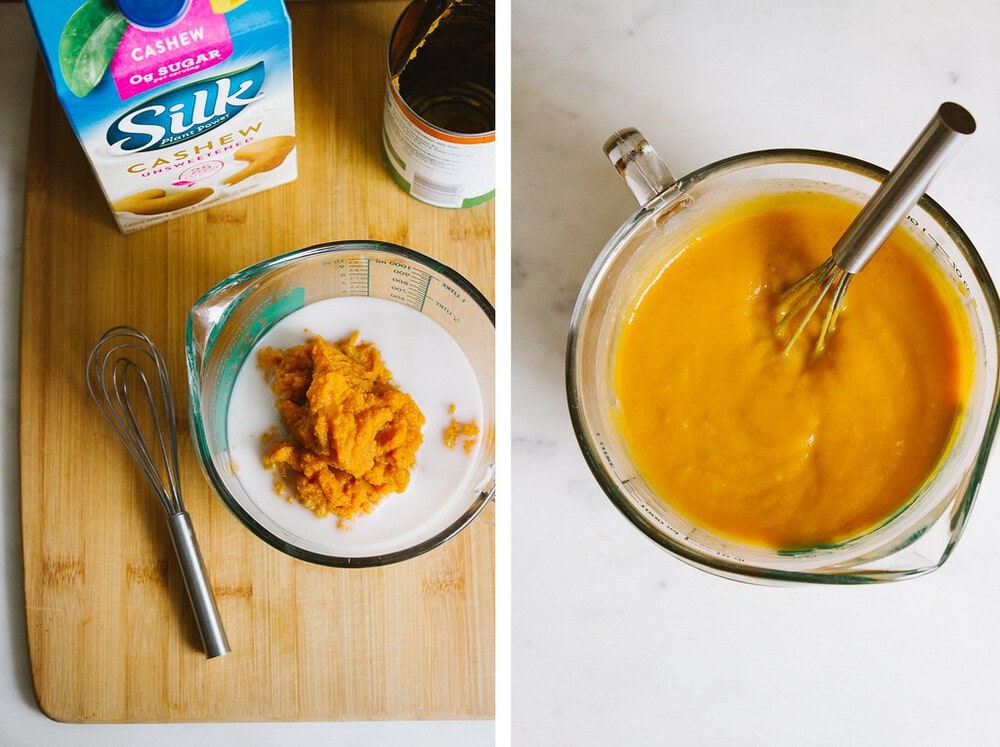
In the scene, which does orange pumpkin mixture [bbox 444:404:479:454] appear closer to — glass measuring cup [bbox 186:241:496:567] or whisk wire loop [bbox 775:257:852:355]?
glass measuring cup [bbox 186:241:496:567]

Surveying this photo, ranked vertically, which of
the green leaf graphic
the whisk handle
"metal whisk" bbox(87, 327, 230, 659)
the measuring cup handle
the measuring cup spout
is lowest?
the whisk handle

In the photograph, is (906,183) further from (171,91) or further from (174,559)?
(174,559)

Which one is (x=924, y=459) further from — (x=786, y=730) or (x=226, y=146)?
(x=226, y=146)

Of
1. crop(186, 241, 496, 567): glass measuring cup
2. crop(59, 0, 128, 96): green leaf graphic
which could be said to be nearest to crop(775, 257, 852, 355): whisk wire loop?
crop(186, 241, 496, 567): glass measuring cup

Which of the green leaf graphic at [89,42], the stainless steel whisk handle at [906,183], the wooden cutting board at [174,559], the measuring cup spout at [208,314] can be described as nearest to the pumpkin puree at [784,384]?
the stainless steel whisk handle at [906,183]

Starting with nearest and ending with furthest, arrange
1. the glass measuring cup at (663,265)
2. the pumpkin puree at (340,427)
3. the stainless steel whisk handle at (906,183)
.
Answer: the stainless steel whisk handle at (906,183), the glass measuring cup at (663,265), the pumpkin puree at (340,427)

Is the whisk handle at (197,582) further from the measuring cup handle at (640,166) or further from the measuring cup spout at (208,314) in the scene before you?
the measuring cup handle at (640,166)

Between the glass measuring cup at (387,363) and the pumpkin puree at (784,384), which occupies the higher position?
the pumpkin puree at (784,384)
